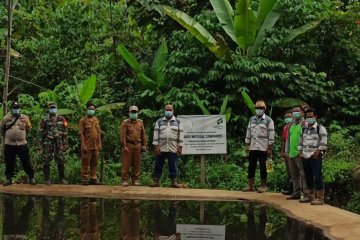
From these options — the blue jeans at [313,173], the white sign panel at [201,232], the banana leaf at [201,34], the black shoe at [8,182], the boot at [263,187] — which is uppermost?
the banana leaf at [201,34]

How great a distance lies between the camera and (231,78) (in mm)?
12375

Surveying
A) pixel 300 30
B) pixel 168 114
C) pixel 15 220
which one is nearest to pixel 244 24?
pixel 300 30

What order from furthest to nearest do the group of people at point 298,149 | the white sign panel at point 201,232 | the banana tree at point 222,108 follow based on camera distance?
1. the banana tree at point 222,108
2. the group of people at point 298,149
3. the white sign panel at point 201,232

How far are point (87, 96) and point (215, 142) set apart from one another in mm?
3292

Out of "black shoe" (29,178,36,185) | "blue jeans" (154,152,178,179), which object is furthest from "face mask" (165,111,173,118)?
"black shoe" (29,178,36,185)

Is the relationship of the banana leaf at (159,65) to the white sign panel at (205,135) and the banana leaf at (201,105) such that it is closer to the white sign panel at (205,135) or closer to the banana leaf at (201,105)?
the banana leaf at (201,105)

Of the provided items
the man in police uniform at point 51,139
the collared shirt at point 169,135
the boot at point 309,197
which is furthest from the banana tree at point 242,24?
the boot at point 309,197

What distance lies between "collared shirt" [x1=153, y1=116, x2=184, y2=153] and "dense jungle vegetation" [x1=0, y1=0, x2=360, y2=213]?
41.8 inches

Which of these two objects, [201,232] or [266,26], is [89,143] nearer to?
[201,232]

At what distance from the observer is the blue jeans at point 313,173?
8.55 m

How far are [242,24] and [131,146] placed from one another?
410 centimetres

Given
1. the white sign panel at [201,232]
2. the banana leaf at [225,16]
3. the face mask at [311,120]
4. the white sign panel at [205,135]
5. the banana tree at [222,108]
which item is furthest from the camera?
the banana leaf at [225,16]

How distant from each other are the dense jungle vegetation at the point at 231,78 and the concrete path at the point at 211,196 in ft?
3.38

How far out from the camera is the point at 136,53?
52.2 ft
